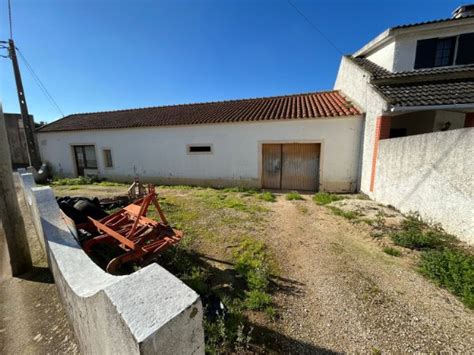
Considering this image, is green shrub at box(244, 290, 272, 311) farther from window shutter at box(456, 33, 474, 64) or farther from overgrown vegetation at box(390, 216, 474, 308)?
window shutter at box(456, 33, 474, 64)

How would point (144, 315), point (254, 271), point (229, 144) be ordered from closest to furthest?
point (144, 315)
point (254, 271)
point (229, 144)

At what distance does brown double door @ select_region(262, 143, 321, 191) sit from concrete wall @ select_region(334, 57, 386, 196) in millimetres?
1710

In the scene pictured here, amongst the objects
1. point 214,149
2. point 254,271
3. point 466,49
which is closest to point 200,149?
point 214,149

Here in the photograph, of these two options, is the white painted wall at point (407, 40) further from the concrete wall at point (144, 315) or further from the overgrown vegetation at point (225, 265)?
the concrete wall at point (144, 315)

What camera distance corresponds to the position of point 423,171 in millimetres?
4672

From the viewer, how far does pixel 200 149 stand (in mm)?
10148

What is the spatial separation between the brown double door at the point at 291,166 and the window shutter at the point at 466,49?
20.5 ft

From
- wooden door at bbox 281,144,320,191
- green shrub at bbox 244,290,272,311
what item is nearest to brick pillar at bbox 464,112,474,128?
wooden door at bbox 281,144,320,191

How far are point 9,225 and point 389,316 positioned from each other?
5.24 m

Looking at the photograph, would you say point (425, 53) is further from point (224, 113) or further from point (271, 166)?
point (224, 113)

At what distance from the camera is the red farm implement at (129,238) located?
10.4ft

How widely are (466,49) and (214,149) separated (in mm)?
10595

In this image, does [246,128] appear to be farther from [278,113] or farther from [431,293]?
[431,293]

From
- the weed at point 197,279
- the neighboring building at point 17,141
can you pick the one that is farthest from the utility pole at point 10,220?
the neighboring building at point 17,141
